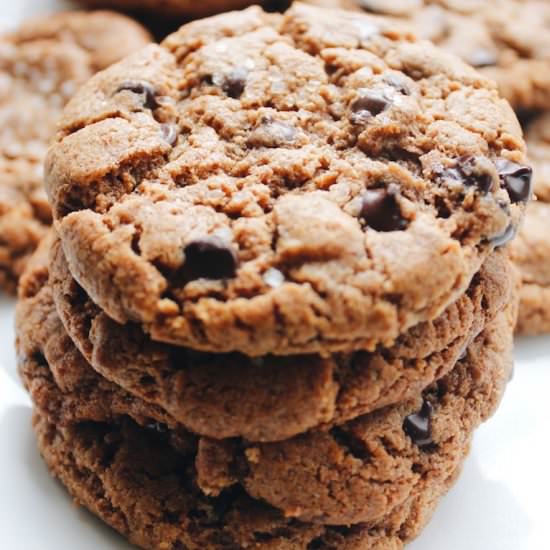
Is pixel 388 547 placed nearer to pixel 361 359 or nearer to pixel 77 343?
pixel 361 359

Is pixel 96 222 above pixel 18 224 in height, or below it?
above

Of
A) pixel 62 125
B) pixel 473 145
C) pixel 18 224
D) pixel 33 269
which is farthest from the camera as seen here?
pixel 18 224

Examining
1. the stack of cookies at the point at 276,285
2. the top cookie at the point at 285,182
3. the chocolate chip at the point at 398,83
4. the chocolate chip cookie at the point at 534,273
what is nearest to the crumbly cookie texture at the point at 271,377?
the stack of cookies at the point at 276,285

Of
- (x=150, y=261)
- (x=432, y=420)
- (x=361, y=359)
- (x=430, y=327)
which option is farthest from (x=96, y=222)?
(x=432, y=420)

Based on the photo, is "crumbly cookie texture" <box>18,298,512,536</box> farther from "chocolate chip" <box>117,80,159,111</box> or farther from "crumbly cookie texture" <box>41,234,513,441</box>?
"chocolate chip" <box>117,80,159,111</box>

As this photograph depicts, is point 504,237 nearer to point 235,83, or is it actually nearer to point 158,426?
point 235,83

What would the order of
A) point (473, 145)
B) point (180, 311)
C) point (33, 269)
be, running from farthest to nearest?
point (33, 269)
point (473, 145)
point (180, 311)

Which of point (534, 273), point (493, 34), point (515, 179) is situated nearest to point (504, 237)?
point (515, 179)

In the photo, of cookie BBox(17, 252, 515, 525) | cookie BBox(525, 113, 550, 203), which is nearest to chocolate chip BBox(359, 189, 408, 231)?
cookie BBox(17, 252, 515, 525)
